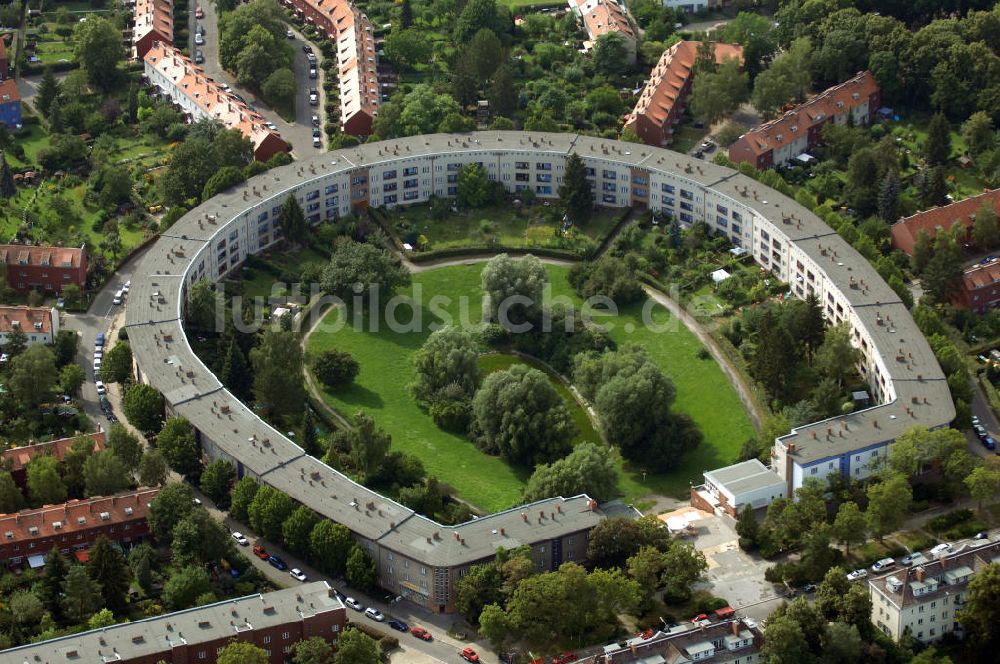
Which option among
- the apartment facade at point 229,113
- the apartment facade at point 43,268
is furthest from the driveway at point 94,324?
the apartment facade at point 229,113

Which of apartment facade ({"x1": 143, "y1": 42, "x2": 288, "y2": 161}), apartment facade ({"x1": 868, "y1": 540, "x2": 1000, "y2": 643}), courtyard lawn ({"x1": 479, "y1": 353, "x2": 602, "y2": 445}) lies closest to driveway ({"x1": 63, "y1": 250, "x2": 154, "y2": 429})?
apartment facade ({"x1": 143, "y1": 42, "x2": 288, "y2": 161})

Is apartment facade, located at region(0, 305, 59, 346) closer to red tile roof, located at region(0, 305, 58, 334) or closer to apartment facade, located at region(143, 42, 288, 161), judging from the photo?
red tile roof, located at region(0, 305, 58, 334)

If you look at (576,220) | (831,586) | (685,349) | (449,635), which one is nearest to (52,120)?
(576,220)

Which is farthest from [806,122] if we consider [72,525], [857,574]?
[72,525]

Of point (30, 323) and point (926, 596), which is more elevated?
point (30, 323)

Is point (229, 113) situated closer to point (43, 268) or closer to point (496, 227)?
point (43, 268)
